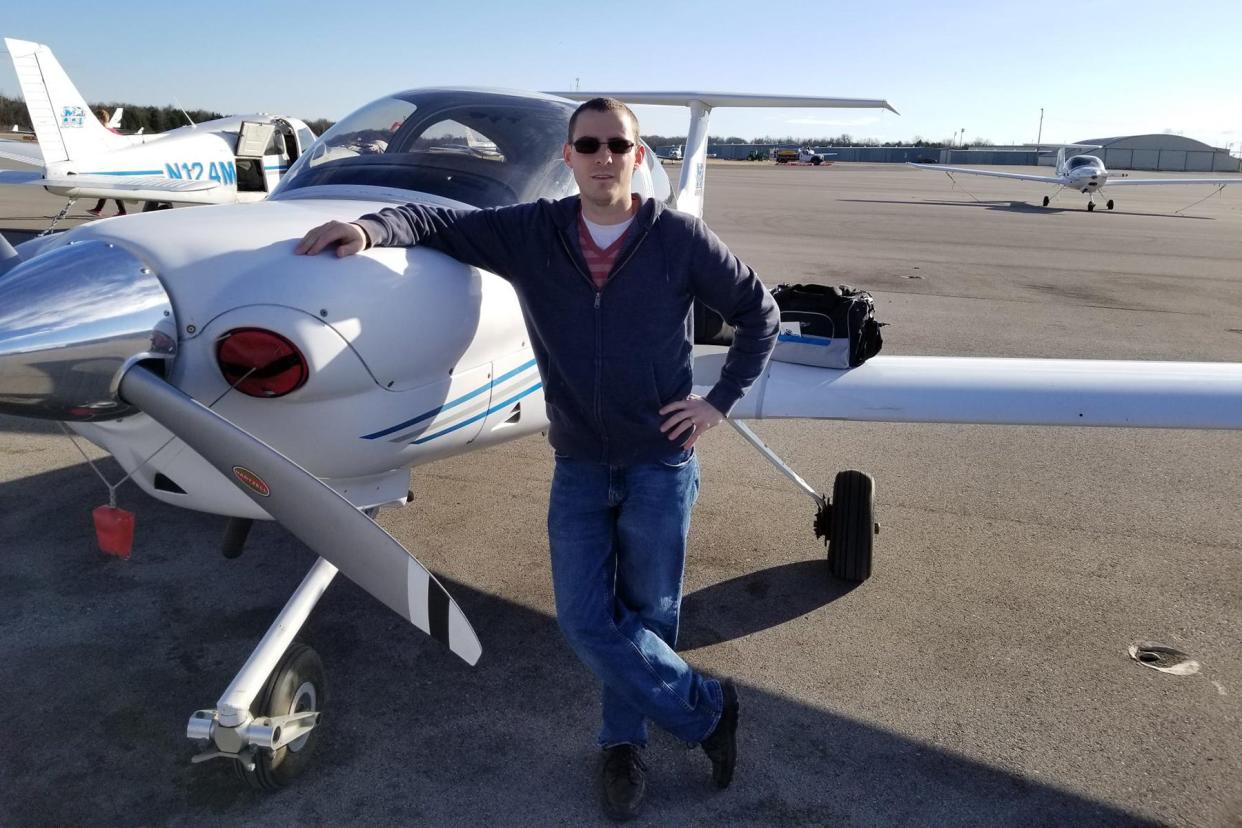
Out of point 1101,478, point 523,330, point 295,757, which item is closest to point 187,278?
point 523,330

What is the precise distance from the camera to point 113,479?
4.75 m

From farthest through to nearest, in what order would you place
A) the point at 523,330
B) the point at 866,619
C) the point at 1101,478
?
the point at 1101,478
the point at 866,619
the point at 523,330

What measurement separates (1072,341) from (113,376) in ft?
28.9

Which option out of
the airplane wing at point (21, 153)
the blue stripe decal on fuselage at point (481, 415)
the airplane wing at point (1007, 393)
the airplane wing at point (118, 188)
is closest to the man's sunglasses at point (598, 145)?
the blue stripe decal on fuselage at point (481, 415)

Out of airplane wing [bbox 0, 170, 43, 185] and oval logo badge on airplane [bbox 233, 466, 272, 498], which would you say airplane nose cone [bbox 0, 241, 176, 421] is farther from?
airplane wing [bbox 0, 170, 43, 185]

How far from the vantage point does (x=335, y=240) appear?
2.21 m

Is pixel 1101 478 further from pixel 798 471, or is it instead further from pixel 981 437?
pixel 798 471

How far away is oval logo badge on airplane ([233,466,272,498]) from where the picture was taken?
6.70ft

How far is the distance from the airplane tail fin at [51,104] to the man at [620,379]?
47.7ft

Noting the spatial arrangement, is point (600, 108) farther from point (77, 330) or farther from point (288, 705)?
point (288, 705)

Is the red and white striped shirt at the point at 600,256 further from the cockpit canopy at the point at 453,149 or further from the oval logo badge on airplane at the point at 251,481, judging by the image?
the cockpit canopy at the point at 453,149

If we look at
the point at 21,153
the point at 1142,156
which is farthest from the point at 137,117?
the point at 1142,156

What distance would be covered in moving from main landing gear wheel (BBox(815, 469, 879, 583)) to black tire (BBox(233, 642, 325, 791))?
2.14m

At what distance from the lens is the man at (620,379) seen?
2.16 metres
